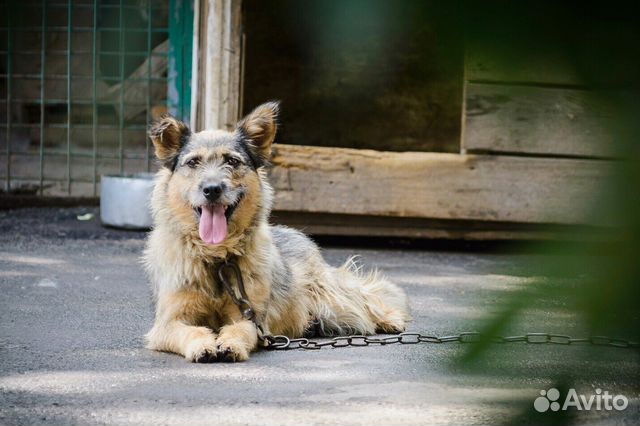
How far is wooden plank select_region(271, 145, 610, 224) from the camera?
6.81 meters

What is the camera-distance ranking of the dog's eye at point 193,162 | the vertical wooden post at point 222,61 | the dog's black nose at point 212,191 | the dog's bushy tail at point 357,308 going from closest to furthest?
the dog's black nose at point 212,191 → the dog's eye at point 193,162 → the dog's bushy tail at point 357,308 → the vertical wooden post at point 222,61

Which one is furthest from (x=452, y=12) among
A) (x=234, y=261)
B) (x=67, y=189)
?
(x=67, y=189)

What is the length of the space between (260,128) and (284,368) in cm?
133

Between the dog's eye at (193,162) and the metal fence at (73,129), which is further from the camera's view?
the metal fence at (73,129)

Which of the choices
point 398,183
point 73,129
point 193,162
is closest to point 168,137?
point 193,162

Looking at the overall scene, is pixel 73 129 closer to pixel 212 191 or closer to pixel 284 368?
pixel 212 191

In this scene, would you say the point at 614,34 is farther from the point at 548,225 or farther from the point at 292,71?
the point at 292,71

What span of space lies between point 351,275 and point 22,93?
16.4ft

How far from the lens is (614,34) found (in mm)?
529

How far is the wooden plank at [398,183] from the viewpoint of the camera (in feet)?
22.3

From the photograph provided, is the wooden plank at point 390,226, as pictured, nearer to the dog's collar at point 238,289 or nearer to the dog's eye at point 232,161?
A: the dog's eye at point 232,161

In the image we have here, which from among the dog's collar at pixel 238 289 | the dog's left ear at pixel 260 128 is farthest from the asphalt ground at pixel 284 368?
the dog's left ear at pixel 260 128

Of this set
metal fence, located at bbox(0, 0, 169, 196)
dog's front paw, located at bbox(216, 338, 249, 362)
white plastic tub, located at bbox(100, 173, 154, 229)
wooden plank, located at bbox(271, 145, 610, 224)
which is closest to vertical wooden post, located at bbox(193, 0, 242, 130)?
wooden plank, located at bbox(271, 145, 610, 224)

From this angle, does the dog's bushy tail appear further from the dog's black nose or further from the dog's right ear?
the dog's right ear
